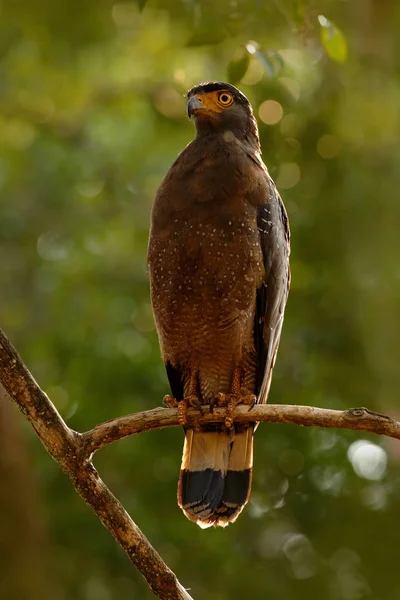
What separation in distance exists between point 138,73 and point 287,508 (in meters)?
4.65

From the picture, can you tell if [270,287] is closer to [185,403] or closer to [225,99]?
[185,403]

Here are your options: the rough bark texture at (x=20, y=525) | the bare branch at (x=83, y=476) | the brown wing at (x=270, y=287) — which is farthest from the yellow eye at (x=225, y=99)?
the rough bark texture at (x=20, y=525)

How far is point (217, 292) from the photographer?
5.19 m

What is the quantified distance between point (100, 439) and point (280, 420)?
750 mm

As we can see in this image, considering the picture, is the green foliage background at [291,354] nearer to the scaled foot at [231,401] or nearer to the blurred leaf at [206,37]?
the blurred leaf at [206,37]

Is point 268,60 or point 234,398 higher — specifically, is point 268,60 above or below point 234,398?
above

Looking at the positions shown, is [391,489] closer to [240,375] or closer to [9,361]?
[240,375]

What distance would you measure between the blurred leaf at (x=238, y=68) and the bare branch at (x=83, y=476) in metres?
1.56

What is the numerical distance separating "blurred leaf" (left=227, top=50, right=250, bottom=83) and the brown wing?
90 cm

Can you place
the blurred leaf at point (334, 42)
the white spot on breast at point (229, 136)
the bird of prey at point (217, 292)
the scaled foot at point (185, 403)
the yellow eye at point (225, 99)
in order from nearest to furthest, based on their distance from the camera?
the blurred leaf at point (334, 42), the scaled foot at point (185, 403), the bird of prey at point (217, 292), the white spot on breast at point (229, 136), the yellow eye at point (225, 99)

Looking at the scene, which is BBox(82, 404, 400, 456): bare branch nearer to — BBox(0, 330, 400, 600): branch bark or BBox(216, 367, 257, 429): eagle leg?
BBox(0, 330, 400, 600): branch bark

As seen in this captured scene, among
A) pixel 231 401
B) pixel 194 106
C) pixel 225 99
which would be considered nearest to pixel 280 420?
pixel 231 401

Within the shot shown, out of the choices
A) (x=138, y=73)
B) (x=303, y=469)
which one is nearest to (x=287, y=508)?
(x=303, y=469)

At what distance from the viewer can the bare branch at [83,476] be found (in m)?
4.05
